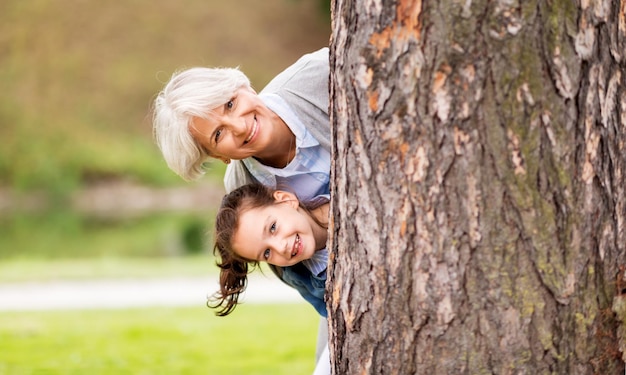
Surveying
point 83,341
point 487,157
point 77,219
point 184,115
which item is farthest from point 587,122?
point 77,219

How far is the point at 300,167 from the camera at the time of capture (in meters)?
3.20

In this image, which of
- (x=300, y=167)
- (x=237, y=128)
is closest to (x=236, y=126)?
(x=237, y=128)

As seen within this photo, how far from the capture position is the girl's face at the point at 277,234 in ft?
10.3

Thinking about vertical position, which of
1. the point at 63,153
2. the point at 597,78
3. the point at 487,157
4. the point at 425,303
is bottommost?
the point at 425,303

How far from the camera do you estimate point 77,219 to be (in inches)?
774

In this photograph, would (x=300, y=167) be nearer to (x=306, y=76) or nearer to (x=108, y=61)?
(x=306, y=76)

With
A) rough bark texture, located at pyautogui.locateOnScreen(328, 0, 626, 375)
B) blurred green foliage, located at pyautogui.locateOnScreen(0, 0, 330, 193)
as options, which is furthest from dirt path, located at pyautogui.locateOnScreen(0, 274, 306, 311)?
blurred green foliage, located at pyautogui.locateOnScreen(0, 0, 330, 193)

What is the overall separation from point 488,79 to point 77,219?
18.3 metres

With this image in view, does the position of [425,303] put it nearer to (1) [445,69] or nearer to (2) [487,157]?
(2) [487,157]

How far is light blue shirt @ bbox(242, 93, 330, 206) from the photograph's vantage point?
3164 millimetres

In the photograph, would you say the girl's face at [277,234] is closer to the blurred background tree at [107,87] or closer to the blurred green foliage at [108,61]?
the blurred background tree at [107,87]

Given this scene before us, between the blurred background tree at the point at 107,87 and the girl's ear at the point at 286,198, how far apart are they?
1473 cm

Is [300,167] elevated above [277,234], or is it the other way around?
[300,167]

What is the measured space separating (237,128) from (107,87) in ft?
79.7
